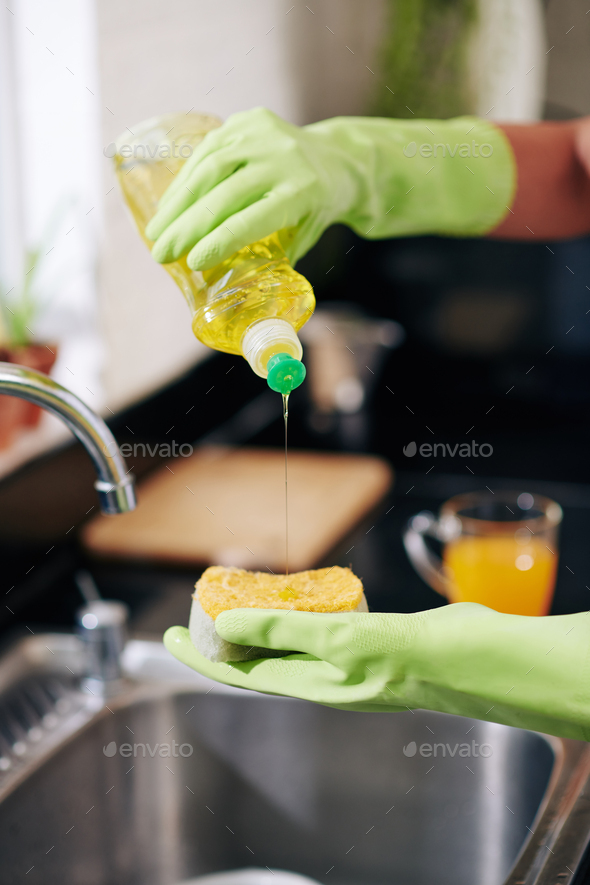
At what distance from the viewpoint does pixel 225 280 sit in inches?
31.0

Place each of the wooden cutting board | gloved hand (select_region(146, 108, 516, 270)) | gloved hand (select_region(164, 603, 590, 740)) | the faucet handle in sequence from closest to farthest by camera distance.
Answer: gloved hand (select_region(164, 603, 590, 740))
gloved hand (select_region(146, 108, 516, 270))
the faucet handle
the wooden cutting board

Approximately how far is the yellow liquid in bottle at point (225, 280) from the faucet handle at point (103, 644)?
15.8 inches

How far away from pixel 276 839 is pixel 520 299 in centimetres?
144

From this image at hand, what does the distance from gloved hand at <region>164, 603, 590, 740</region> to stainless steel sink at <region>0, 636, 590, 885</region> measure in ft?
0.83

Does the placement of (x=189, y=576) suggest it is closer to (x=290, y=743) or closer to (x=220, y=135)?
(x=290, y=743)

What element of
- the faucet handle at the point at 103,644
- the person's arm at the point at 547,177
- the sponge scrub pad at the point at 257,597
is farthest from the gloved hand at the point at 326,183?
the faucet handle at the point at 103,644

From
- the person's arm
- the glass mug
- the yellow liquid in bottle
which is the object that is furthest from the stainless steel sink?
the person's arm

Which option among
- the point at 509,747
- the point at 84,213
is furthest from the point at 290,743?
the point at 84,213

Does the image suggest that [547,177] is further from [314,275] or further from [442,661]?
[314,275]

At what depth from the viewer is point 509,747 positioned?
97cm

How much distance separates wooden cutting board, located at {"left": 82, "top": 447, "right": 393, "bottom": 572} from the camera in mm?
1354

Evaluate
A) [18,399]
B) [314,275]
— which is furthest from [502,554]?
[314,275]

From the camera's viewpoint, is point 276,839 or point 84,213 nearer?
point 276,839

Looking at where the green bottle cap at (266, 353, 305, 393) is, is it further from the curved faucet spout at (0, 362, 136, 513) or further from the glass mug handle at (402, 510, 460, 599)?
the glass mug handle at (402, 510, 460, 599)
